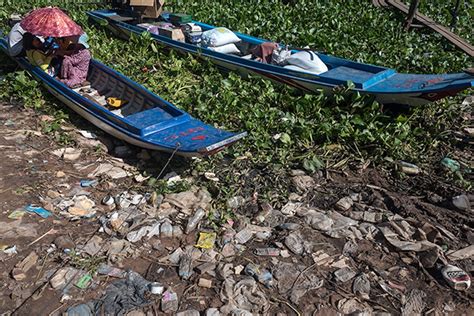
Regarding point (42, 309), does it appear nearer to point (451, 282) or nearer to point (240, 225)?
point (240, 225)

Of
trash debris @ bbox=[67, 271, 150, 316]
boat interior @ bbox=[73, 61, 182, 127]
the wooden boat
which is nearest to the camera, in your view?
trash debris @ bbox=[67, 271, 150, 316]

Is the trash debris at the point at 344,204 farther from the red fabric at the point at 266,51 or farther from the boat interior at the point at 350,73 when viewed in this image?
the red fabric at the point at 266,51

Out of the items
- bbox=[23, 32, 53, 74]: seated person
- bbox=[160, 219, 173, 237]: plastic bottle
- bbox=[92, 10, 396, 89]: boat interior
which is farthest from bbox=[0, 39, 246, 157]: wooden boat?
bbox=[92, 10, 396, 89]: boat interior

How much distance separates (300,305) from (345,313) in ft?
1.07

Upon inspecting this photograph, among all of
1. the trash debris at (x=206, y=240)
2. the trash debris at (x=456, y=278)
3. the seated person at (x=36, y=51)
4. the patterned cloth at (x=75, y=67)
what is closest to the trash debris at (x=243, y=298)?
the trash debris at (x=206, y=240)

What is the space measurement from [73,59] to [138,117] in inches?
74.0

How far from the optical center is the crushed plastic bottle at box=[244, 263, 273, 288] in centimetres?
353

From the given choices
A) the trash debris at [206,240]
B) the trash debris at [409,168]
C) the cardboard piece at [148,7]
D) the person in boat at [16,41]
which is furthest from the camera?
the cardboard piece at [148,7]

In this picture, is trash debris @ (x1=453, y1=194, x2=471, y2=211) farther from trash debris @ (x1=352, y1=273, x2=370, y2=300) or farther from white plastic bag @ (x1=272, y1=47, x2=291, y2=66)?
white plastic bag @ (x1=272, y1=47, x2=291, y2=66)

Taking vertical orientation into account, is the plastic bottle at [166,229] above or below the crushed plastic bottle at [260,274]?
below

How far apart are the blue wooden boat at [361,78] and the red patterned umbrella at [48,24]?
81.0 inches

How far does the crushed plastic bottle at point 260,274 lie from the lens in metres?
3.53

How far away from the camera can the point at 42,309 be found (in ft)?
10.6

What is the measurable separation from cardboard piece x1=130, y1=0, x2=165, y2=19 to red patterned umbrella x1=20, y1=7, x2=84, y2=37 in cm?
Result: 256
